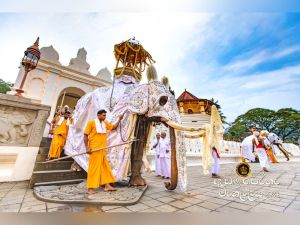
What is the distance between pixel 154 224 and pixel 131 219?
29 cm

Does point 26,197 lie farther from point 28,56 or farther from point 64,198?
point 28,56

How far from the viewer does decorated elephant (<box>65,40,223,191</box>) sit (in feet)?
9.35

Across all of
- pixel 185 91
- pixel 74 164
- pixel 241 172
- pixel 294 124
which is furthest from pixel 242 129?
pixel 74 164

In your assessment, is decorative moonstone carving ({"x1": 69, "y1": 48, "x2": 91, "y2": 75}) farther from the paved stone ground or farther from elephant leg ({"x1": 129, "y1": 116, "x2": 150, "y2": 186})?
the paved stone ground

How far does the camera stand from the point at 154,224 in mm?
1639

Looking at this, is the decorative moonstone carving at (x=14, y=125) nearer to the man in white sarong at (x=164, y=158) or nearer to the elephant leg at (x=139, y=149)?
the elephant leg at (x=139, y=149)

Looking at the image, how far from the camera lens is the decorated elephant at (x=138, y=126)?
9.35 feet

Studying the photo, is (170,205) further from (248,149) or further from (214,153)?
(248,149)

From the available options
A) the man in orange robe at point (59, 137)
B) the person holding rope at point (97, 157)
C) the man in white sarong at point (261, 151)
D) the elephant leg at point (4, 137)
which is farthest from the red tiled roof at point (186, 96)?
the elephant leg at point (4, 137)

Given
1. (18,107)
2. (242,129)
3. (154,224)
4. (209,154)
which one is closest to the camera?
(154,224)

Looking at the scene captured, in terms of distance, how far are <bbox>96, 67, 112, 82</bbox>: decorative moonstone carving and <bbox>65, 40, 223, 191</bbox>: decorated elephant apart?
6.55 meters

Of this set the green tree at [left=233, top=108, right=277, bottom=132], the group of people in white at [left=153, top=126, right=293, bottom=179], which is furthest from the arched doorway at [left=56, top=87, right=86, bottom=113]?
the green tree at [left=233, top=108, right=277, bottom=132]

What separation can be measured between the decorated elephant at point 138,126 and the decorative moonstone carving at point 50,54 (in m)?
6.55

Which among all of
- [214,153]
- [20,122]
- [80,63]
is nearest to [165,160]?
[214,153]
